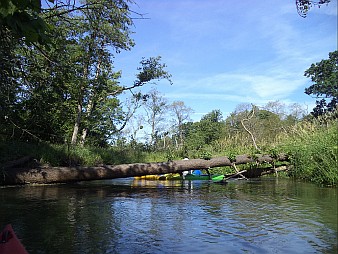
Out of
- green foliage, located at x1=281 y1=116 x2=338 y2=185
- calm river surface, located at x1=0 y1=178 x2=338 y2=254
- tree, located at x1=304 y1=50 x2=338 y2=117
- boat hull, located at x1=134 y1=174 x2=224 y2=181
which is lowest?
calm river surface, located at x1=0 y1=178 x2=338 y2=254

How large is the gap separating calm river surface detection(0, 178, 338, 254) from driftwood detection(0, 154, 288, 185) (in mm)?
1039

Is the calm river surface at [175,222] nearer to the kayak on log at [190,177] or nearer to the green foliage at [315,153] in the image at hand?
the green foliage at [315,153]

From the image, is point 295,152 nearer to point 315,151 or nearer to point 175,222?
point 315,151

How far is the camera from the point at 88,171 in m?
9.62

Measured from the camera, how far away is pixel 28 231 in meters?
4.38

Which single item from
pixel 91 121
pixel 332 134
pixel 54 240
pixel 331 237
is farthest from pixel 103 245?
pixel 91 121

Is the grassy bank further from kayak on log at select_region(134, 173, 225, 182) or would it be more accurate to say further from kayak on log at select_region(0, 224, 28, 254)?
kayak on log at select_region(0, 224, 28, 254)

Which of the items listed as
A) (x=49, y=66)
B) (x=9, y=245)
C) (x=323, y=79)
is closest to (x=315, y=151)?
(x=49, y=66)

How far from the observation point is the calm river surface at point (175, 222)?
377 centimetres

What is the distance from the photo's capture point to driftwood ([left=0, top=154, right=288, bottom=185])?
880cm

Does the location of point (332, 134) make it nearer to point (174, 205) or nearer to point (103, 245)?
point (174, 205)

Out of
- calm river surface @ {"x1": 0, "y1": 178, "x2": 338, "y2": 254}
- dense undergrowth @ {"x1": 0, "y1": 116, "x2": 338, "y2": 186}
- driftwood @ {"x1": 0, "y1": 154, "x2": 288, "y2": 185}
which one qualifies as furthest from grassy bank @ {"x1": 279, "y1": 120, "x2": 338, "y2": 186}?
driftwood @ {"x1": 0, "y1": 154, "x2": 288, "y2": 185}

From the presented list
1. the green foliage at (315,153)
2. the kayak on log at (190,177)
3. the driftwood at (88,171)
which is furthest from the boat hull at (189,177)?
the green foliage at (315,153)

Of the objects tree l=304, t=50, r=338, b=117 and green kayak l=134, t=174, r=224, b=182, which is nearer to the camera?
green kayak l=134, t=174, r=224, b=182
